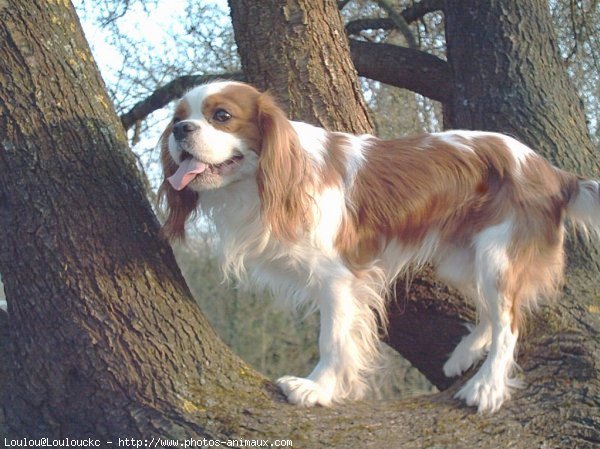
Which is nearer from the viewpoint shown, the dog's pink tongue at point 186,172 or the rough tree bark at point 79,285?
the rough tree bark at point 79,285

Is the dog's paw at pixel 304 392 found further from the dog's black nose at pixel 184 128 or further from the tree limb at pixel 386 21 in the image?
the tree limb at pixel 386 21

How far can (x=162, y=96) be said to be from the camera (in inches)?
293

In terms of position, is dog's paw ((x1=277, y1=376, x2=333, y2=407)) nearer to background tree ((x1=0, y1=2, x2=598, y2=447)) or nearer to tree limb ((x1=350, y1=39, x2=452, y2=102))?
background tree ((x1=0, y1=2, x2=598, y2=447))

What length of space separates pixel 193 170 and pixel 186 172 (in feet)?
0.13

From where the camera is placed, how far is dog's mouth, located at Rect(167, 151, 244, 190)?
380 centimetres

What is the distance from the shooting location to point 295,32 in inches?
191

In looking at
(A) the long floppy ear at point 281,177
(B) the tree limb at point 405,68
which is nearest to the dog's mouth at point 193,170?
(A) the long floppy ear at point 281,177

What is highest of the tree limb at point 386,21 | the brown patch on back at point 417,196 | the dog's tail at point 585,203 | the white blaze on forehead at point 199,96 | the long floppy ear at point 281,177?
the white blaze on forehead at point 199,96

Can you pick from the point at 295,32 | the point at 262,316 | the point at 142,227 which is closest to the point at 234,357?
the point at 142,227

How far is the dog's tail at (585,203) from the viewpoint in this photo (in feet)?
13.6

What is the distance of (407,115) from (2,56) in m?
6.70

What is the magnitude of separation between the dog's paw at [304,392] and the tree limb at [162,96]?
12.1 feet

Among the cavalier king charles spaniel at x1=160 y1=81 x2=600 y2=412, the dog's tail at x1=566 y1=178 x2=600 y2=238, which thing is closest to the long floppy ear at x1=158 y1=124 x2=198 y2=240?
the cavalier king charles spaniel at x1=160 y1=81 x2=600 y2=412

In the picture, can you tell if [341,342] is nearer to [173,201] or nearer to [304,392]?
[304,392]
